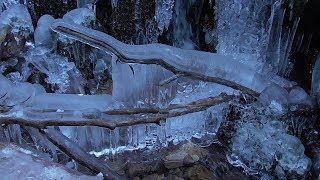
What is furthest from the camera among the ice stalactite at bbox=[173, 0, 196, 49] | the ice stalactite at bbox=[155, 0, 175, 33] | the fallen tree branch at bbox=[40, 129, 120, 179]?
the ice stalactite at bbox=[173, 0, 196, 49]

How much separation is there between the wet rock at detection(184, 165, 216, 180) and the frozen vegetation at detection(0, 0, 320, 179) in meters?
0.18

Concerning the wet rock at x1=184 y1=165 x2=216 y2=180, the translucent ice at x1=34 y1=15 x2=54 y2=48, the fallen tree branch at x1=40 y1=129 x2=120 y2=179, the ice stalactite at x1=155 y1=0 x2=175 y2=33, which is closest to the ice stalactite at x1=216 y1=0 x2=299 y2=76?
the ice stalactite at x1=155 y1=0 x2=175 y2=33

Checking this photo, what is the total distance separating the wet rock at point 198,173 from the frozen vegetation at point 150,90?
0.18 m

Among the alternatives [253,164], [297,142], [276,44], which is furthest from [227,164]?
[276,44]

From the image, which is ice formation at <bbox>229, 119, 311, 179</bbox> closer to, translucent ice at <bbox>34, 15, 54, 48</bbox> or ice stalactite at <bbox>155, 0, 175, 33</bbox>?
ice stalactite at <bbox>155, 0, 175, 33</bbox>

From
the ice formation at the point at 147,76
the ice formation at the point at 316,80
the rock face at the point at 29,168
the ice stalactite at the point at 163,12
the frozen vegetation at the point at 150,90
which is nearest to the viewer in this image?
the rock face at the point at 29,168

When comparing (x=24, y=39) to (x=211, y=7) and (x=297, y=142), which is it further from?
(x=297, y=142)

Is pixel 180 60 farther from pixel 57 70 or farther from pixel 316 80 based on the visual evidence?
pixel 57 70

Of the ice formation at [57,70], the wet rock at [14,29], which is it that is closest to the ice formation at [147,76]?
the ice formation at [57,70]

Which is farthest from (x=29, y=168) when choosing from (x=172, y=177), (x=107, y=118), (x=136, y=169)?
(x=172, y=177)

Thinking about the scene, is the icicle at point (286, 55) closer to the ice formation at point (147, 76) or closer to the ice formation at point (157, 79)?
the ice formation at point (147, 76)

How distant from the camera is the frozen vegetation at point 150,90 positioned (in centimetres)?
223

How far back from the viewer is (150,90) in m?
2.65

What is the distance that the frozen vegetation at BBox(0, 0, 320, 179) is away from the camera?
2.23 meters
